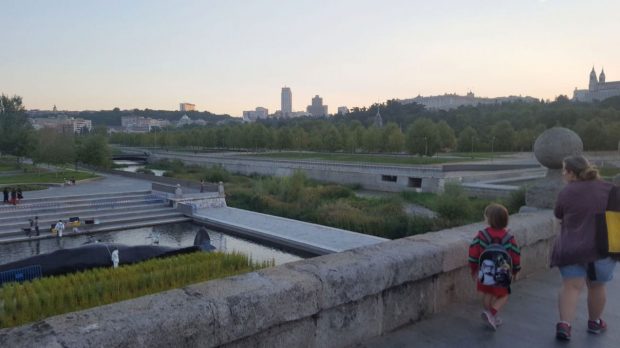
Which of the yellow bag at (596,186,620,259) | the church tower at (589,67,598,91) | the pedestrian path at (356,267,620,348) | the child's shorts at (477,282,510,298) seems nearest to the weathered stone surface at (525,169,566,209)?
the pedestrian path at (356,267,620,348)

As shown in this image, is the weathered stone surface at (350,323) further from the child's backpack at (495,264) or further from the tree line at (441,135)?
the tree line at (441,135)

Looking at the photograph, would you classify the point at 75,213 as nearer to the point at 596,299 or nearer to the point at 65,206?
the point at 65,206

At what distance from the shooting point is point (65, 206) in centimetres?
2362

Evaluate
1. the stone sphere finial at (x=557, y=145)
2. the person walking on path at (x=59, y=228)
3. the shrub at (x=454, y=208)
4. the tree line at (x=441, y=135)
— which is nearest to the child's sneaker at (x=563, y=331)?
the stone sphere finial at (x=557, y=145)

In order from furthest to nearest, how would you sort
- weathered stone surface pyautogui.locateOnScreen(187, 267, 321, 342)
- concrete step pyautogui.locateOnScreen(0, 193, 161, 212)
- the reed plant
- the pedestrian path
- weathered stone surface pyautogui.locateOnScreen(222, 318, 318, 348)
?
concrete step pyautogui.locateOnScreen(0, 193, 161, 212) → the reed plant → the pedestrian path → weathered stone surface pyautogui.locateOnScreen(222, 318, 318, 348) → weathered stone surface pyautogui.locateOnScreen(187, 267, 321, 342)

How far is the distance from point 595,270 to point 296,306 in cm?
228

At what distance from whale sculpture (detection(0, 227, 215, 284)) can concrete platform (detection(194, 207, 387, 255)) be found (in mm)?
5295

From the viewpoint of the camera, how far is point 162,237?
20.3 m

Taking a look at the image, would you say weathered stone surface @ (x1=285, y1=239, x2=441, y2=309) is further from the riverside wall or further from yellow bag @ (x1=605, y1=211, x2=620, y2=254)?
the riverside wall

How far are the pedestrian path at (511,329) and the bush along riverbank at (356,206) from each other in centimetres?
1278

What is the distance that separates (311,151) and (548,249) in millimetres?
63362

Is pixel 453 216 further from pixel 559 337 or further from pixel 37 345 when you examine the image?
pixel 37 345

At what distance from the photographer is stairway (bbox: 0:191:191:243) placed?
818 inches

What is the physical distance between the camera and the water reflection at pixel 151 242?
17.2m
